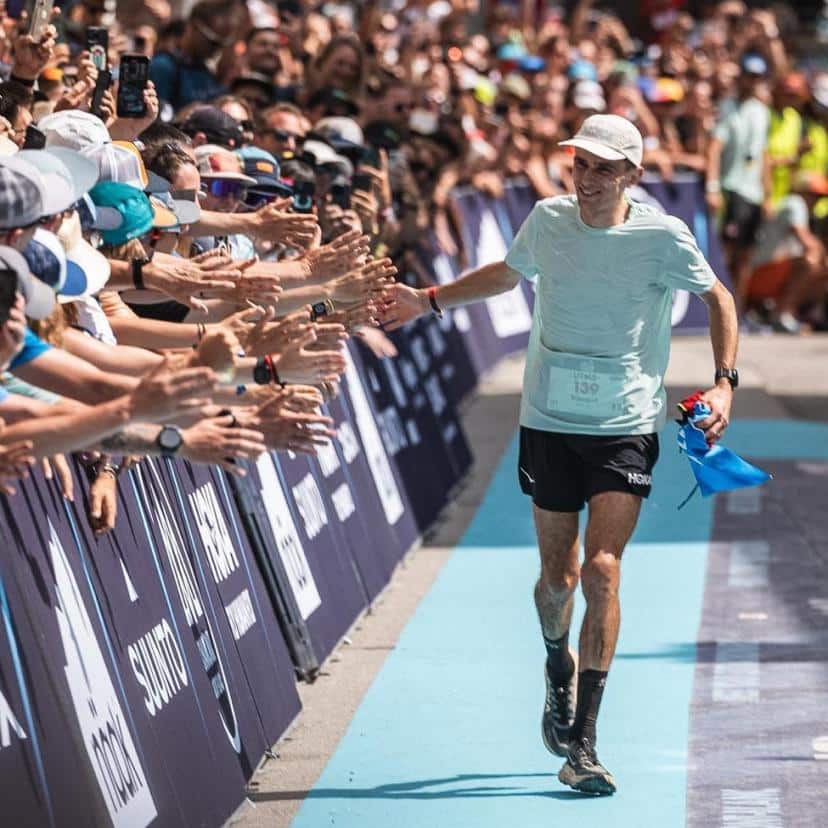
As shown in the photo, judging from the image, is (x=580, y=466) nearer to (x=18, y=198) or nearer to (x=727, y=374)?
(x=727, y=374)

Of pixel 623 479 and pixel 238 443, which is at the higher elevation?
pixel 238 443

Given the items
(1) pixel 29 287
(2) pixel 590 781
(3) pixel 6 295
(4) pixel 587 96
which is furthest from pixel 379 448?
(4) pixel 587 96

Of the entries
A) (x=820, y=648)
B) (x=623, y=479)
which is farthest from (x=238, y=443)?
(x=820, y=648)

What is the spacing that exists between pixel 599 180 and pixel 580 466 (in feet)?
3.44

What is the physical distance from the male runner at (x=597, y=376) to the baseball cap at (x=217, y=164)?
4.41 ft

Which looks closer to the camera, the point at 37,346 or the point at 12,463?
the point at 12,463

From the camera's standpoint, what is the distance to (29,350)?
5328mm

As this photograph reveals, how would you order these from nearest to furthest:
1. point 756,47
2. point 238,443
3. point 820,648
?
point 238,443 < point 820,648 < point 756,47

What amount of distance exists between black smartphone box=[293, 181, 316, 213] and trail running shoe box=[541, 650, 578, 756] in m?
2.97

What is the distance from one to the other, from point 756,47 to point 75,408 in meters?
22.1

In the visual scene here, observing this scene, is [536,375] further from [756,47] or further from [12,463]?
[756,47]

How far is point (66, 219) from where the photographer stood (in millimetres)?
6113

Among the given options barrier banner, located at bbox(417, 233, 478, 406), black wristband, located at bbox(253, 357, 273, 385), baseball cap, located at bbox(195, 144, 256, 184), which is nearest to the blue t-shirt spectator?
baseball cap, located at bbox(195, 144, 256, 184)

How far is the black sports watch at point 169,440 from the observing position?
532cm
